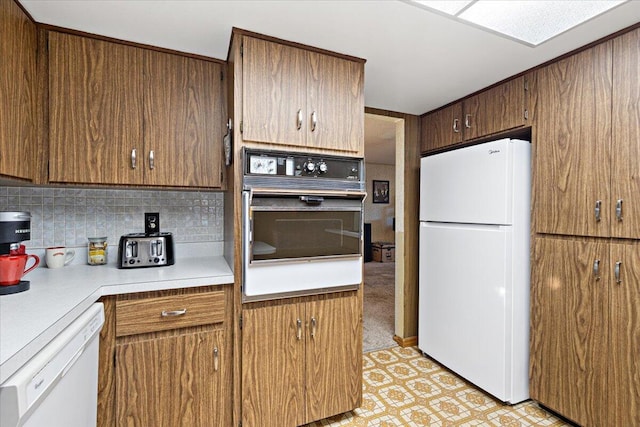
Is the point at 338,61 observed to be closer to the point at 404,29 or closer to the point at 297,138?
the point at 404,29

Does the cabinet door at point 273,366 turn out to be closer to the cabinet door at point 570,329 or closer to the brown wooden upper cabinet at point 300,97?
the brown wooden upper cabinet at point 300,97

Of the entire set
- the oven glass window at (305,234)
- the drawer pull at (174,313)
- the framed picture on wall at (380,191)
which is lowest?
the drawer pull at (174,313)

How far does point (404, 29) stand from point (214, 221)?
5.52 feet

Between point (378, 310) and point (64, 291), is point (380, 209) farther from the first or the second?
point (64, 291)

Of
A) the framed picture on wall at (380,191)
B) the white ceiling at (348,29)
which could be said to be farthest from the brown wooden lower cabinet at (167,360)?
the framed picture on wall at (380,191)

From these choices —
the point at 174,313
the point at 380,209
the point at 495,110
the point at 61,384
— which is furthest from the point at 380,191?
the point at 61,384

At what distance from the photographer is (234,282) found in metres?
1.63

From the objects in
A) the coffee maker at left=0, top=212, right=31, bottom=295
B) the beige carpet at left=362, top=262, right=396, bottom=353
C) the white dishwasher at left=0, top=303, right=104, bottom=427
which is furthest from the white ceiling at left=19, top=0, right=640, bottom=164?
the beige carpet at left=362, top=262, right=396, bottom=353

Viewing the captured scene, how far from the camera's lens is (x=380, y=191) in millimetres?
7660

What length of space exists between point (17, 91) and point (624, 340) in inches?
123

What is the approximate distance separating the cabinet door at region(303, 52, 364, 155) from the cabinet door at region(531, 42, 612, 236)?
1133 millimetres

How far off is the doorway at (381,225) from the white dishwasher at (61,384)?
6.81 feet

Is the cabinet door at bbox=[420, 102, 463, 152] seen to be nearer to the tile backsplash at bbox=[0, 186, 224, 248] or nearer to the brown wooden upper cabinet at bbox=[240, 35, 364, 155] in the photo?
the brown wooden upper cabinet at bbox=[240, 35, 364, 155]

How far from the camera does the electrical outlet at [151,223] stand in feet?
6.70
